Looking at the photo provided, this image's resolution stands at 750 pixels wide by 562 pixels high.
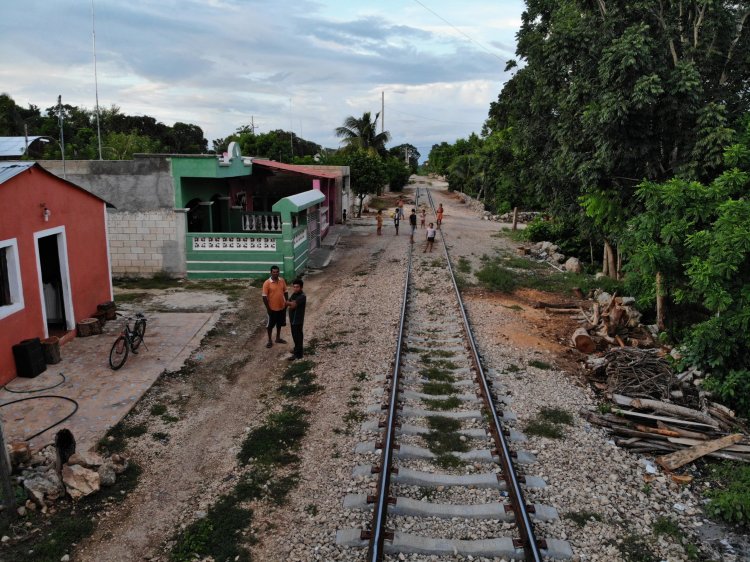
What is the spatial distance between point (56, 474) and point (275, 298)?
546cm

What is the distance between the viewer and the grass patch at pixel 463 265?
1961 cm

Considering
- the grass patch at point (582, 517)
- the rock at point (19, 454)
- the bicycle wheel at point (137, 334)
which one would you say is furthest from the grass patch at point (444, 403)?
the bicycle wheel at point (137, 334)

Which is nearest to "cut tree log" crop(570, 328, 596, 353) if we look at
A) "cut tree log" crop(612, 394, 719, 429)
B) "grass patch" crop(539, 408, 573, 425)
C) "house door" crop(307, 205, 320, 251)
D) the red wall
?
"cut tree log" crop(612, 394, 719, 429)

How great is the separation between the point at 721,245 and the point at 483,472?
A: 210 inches

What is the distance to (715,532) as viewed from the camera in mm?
5820

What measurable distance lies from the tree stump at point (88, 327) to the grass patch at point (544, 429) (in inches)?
367

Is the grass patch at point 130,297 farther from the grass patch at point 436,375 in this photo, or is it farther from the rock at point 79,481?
the rock at point 79,481

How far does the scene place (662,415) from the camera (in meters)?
8.24

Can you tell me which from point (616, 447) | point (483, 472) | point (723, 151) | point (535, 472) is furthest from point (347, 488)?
point (723, 151)

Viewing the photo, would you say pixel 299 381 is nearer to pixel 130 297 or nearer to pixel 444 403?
pixel 444 403

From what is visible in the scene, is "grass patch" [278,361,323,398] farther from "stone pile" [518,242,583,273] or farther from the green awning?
"stone pile" [518,242,583,273]

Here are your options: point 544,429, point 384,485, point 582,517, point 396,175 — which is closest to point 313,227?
point 544,429

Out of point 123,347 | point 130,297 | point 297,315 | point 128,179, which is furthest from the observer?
point 128,179

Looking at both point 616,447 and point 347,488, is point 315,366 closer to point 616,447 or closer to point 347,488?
point 347,488
